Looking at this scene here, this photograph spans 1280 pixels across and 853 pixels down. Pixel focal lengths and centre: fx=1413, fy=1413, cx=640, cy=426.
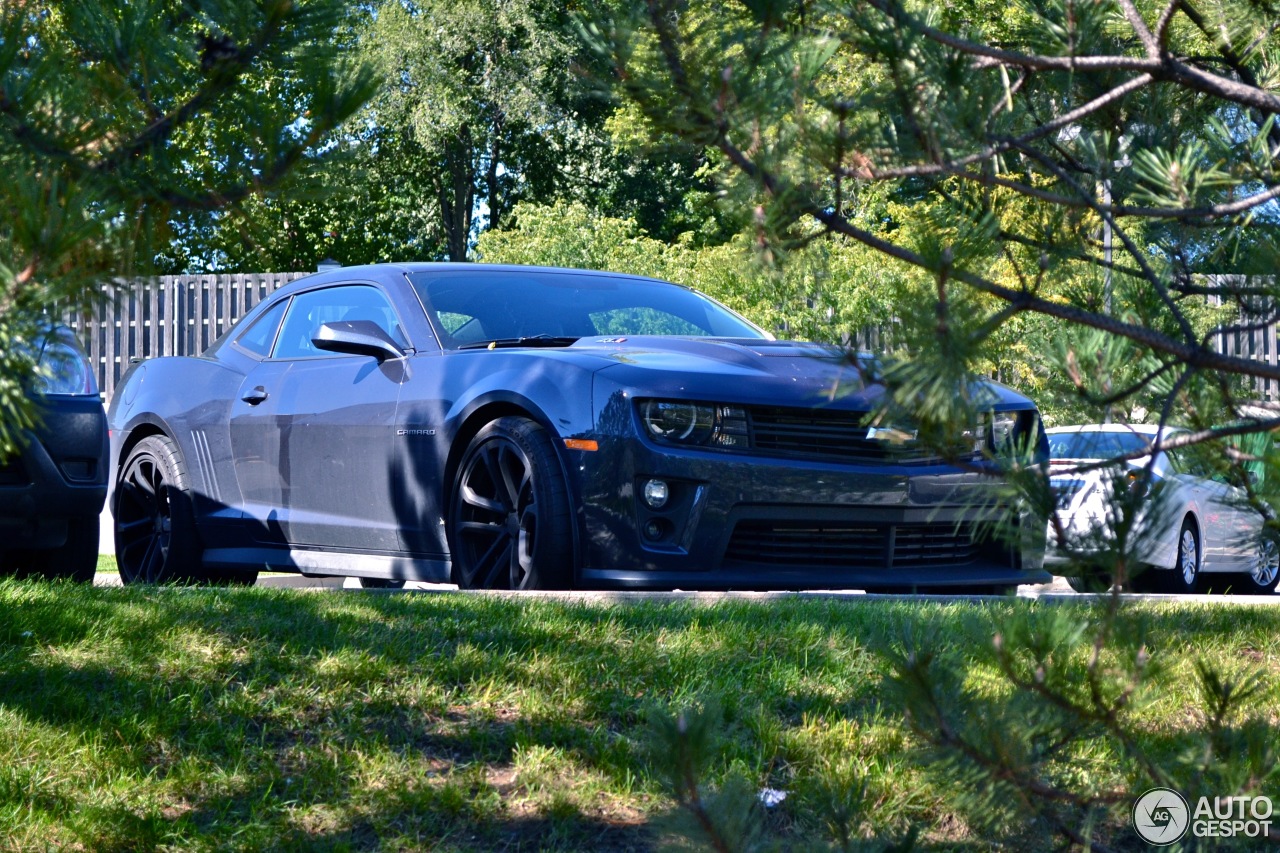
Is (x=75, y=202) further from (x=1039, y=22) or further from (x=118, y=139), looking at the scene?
(x=1039, y=22)

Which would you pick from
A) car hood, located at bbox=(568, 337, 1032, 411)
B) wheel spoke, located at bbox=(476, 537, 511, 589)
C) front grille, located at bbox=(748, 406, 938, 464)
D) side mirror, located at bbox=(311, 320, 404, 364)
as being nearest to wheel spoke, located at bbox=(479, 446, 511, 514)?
wheel spoke, located at bbox=(476, 537, 511, 589)

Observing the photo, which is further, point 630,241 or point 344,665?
point 630,241

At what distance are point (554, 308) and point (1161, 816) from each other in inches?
176

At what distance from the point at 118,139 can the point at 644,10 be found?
91cm

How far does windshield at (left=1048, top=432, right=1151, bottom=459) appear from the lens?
2408 millimetres

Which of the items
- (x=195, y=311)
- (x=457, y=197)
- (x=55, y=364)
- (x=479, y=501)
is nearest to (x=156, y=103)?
(x=55, y=364)

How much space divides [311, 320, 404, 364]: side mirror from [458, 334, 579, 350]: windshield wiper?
1.26ft

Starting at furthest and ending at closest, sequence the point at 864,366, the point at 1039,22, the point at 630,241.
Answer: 1. the point at 630,241
2. the point at 1039,22
3. the point at 864,366

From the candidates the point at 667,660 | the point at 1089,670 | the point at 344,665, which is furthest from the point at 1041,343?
the point at 344,665

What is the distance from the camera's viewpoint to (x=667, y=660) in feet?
14.5

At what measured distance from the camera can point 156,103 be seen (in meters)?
2.42

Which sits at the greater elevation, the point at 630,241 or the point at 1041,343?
the point at 630,241

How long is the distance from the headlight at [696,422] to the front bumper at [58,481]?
277 cm

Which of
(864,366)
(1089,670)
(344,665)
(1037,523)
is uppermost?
(864,366)
